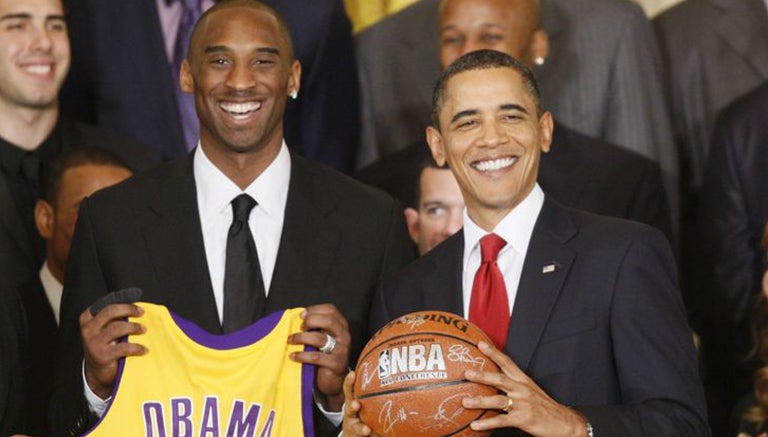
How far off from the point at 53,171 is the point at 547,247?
2.05 meters

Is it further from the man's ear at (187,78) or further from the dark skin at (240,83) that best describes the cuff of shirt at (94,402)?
the man's ear at (187,78)

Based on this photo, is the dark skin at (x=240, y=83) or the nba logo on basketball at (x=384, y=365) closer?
the nba logo on basketball at (x=384, y=365)

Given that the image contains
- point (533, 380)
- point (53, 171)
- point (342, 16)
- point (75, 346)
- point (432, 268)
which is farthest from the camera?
point (342, 16)

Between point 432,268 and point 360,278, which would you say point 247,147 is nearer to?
point 360,278

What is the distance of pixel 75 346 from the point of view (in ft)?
11.8

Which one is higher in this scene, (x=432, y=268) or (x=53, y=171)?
(x=53, y=171)

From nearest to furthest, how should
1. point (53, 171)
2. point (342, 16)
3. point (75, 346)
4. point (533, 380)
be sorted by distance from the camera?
point (533, 380)
point (75, 346)
point (53, 171)
point (342, 16)

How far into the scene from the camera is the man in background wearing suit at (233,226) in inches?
141

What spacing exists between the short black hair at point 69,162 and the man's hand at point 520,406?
2197 millimetres

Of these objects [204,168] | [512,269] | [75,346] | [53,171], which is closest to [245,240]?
[204,168]

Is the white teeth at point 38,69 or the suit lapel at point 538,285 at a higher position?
the white teeth at point 38,69

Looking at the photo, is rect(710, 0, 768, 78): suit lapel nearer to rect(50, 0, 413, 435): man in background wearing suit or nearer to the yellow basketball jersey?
rect(50, 0, 413, 435): man in background wearing suit

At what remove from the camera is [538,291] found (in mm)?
3098

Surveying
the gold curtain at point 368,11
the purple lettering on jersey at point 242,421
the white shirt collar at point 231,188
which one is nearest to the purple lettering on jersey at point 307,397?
the purple lettering on jersey at point 242,421
